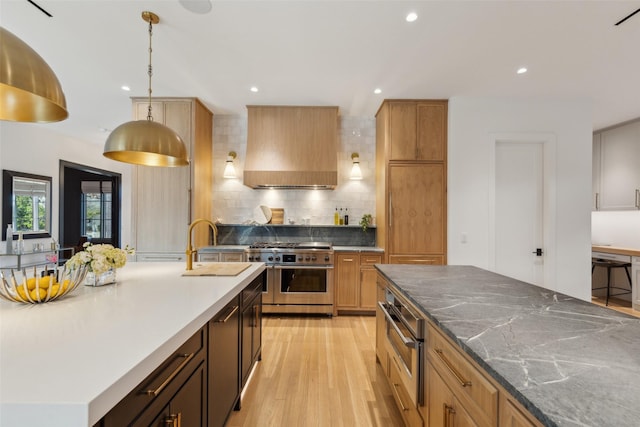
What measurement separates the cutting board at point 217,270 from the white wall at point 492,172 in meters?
2.79

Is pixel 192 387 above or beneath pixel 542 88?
beneath

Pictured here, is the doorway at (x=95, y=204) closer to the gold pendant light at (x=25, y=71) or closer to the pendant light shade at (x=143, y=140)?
the pendant light shade at (x=143, y=140)

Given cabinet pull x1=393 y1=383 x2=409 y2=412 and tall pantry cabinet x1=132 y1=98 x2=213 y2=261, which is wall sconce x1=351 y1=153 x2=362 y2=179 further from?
cabinet pull x1=393 y1=383 x2=409 y2=412

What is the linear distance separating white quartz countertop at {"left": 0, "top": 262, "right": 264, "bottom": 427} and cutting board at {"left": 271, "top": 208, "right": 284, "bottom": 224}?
275 centimetres

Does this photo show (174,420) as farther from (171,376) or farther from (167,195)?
(167,195)

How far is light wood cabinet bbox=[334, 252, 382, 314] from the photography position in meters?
3.67

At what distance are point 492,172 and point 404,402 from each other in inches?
123

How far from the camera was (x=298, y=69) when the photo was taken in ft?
9.63

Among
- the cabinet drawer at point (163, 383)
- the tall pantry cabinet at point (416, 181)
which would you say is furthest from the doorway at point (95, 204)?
the cabinet drawer at point (163, 383)

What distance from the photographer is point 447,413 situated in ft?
3.49

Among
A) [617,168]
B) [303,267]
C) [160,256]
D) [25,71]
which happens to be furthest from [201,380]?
[617,168]

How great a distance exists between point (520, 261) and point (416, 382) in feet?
10.5

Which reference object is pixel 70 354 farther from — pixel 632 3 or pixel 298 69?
pixel 632 3

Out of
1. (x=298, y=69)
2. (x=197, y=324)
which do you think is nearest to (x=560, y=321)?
(x=197, y=324)
